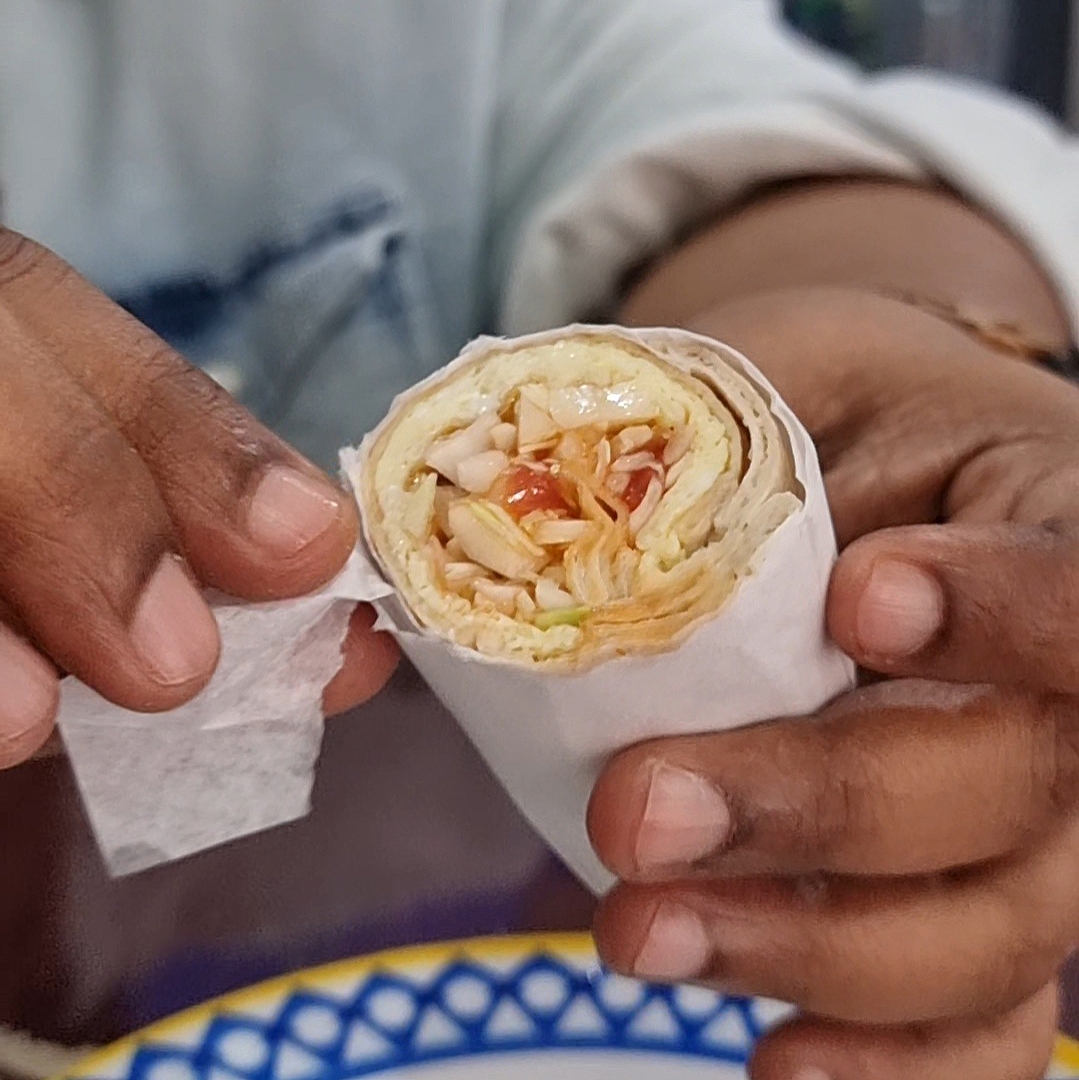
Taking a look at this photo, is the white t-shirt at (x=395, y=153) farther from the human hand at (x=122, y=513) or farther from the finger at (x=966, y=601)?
the human hand at (x=122, y=513)

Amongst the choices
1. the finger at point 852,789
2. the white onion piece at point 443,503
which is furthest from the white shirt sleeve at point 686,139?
the white onion piece at point 443,503

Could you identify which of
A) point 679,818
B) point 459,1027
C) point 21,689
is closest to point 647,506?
point 679,818

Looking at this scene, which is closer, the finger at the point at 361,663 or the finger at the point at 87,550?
the finger at the point at 87,550

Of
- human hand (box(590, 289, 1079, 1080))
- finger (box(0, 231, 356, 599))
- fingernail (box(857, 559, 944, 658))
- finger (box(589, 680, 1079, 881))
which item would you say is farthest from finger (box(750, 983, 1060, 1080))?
finger (box(0, 231, 356, 599))

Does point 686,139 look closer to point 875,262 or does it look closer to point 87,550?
point 875,262

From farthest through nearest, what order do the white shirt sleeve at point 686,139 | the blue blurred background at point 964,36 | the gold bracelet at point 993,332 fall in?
1. the blue blurred background at point 964,36
2. the white shirt sleeve at point 686,139
3. the gold bracelet at point 993,332

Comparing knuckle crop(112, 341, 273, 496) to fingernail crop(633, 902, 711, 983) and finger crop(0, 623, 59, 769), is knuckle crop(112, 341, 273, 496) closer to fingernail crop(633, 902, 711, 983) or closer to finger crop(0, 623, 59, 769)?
finger crop(0, 623, 59, 769)
